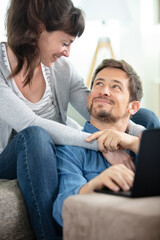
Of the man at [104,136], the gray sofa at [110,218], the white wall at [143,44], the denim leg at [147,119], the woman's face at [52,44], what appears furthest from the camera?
the white wall at [143,44]

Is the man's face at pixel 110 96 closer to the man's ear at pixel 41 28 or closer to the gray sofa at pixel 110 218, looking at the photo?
the man's ear at pixel 41 28

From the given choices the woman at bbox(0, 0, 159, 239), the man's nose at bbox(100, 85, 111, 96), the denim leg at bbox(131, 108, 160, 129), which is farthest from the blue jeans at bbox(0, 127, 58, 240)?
the denim leg at bbox(131, 108, 160, 129)

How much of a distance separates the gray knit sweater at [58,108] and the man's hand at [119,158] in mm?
65

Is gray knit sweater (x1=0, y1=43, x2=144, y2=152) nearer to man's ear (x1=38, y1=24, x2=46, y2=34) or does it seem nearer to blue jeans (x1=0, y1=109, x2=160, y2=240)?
blue jeans (x1=0, y1=109, x2=160, y2=240)

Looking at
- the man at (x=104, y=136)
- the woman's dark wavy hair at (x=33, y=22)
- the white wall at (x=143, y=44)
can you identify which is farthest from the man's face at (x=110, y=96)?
the white wall at (x=143, y=44)

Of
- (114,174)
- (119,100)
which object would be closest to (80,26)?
(119,100)

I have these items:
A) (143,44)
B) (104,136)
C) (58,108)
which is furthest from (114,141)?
(143,44)

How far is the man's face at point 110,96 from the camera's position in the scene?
1.71 m

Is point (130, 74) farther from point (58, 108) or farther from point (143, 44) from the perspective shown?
point (143, 44)

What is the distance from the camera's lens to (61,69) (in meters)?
2.00

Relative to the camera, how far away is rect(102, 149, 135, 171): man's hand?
157cm

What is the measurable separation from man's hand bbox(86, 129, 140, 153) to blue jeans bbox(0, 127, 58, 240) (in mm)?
201

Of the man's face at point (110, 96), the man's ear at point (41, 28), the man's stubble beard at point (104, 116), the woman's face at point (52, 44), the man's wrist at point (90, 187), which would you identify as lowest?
the man's wrist at point (90, 187)

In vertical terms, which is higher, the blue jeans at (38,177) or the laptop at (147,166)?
the laptop at (147,166)
